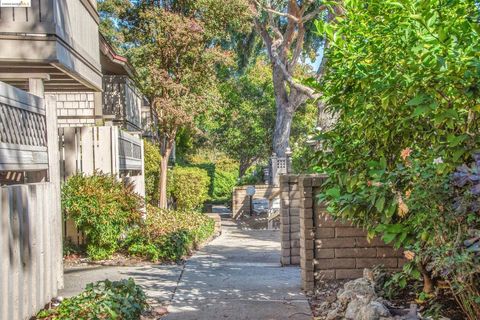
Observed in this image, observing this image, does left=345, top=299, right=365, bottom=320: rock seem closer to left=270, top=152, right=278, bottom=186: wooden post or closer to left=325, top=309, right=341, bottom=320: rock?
left=325, top=309, right=341, bottom=320: rock

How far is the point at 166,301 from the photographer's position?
5.91m

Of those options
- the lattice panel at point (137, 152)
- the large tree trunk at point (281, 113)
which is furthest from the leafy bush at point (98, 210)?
the large tree trunk at point (281, 113)

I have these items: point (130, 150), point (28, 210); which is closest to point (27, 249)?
point (28, 210)

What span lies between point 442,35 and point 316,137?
6.16 feet

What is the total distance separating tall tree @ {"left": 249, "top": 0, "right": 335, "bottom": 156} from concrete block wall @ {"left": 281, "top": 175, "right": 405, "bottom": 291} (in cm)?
1262

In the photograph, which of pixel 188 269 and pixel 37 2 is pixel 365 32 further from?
pixel 188 269

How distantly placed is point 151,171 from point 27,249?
1434 centimetres

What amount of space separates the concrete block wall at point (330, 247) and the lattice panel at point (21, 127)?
3064mm

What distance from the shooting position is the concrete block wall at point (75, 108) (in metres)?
13.9

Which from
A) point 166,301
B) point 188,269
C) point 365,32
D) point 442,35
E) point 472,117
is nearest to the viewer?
point 442,35

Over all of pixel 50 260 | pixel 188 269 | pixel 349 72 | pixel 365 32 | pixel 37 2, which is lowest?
pixel 188 269

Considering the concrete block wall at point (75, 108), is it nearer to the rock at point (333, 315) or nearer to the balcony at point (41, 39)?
the balcony at point (41, 39)

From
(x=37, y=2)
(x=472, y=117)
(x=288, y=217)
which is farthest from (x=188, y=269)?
(x=472, y=117)

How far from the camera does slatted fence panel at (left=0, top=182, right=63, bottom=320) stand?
402 centimetres
